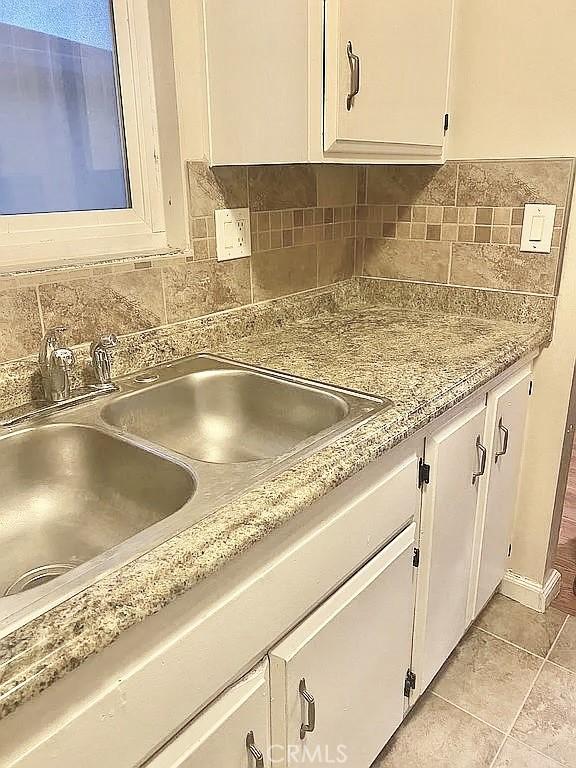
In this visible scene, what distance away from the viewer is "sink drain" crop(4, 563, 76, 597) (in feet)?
Result: 2.93

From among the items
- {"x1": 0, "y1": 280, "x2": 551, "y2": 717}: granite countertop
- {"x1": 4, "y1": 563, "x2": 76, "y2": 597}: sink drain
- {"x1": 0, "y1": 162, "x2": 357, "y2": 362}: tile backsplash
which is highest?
{"x1": 0, "y1": 162, "x2": 357, "y2": 362}: tile backsplash

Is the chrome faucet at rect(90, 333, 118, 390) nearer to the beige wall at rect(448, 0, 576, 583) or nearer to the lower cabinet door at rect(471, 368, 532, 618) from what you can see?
the lower cabinet door at rect(471, 368, 532, 618)

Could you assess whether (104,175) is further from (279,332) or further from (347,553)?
(347,553)

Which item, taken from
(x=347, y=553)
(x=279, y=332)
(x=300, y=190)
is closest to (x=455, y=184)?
(x=300, y=190)

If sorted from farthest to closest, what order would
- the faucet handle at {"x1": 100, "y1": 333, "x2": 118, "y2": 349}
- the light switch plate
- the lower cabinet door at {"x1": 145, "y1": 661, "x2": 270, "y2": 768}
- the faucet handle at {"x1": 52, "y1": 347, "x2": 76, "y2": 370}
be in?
the light switch plate → the faucet handle at {"x1": 100, "y1": 333, "x2": 118, "y2": 349} → the faucet handle at {"x1": 52, "y1": 347, "x2": 76, "y2": 370} → the lower cabinet door at {"x1": 145, "y1": 661, "x2": 270, "y2": 768}

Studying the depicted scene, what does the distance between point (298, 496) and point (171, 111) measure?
97cm

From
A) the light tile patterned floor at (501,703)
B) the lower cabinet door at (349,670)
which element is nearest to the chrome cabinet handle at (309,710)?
the lower cabinet door at (349,670)

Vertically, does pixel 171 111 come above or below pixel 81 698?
above

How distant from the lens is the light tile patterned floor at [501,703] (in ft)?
4.69

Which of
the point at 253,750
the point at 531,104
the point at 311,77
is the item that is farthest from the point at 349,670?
the point at 531,104

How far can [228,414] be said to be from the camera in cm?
134

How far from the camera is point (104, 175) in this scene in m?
1.33

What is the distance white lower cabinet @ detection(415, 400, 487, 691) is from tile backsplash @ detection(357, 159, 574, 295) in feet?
1.67

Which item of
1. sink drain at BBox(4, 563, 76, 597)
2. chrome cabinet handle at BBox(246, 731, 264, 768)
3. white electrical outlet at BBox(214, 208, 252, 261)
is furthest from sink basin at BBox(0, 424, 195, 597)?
white electrical outlet at BBox(214, 208, 252, 261)
